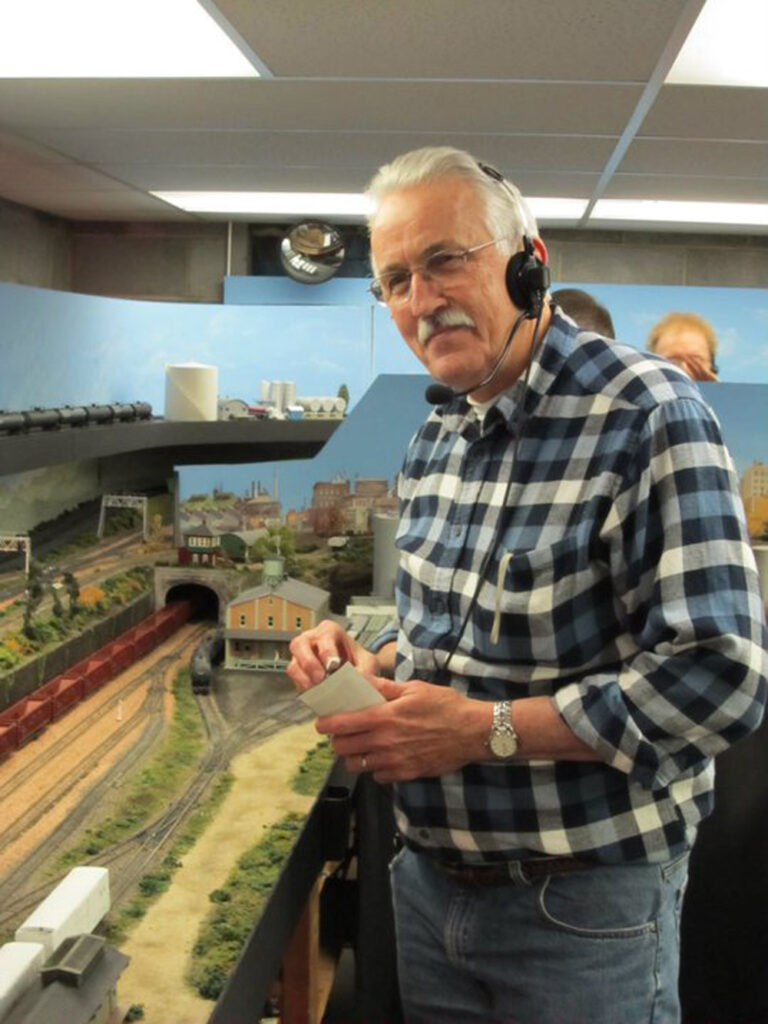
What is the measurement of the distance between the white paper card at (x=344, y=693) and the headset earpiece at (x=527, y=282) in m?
0.50

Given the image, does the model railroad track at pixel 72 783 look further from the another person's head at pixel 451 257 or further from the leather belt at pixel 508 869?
the another person's head at pixel 451 257

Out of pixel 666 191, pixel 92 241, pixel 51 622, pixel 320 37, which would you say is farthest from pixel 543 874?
pixel 92 241

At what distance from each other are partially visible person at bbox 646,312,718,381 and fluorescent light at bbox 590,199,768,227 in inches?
15.1

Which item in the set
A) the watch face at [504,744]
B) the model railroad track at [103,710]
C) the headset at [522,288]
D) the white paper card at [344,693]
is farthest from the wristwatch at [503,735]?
the model railroad track at [103,710]

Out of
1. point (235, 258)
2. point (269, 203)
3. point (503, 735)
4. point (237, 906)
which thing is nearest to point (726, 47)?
point (503, 735)

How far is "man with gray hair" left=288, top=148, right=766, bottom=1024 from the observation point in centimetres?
119

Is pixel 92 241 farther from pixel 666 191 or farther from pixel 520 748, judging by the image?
pixel 520 748

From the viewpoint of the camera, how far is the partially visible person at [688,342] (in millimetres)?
4043

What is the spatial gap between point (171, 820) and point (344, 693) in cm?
79

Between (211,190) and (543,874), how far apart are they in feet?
9.25

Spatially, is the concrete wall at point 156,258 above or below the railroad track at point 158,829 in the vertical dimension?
above

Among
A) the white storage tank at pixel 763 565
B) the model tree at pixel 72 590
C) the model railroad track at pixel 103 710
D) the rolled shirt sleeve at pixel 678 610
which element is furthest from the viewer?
the model tree at pixel 72 590

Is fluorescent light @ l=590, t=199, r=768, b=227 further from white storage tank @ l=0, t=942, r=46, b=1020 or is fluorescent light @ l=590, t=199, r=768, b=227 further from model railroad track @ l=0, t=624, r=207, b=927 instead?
white storage tank @ l=0, t=942, r=46, b=1020

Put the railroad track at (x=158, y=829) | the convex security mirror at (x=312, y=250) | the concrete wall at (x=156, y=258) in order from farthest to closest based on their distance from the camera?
the concrete wall at (x=156, y=258), the convex security mirror at (x=312, y=250), the railroad track at (x=158, y=829)
